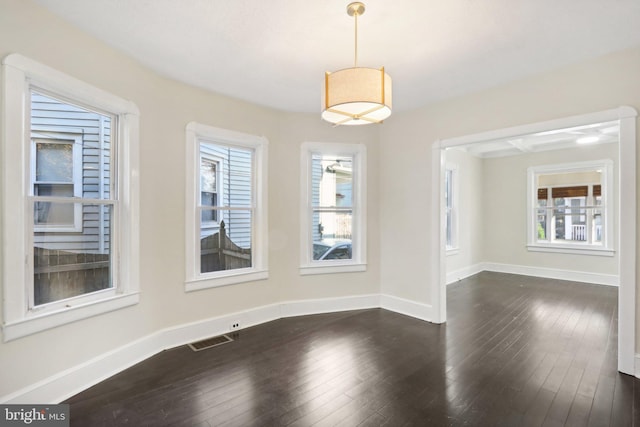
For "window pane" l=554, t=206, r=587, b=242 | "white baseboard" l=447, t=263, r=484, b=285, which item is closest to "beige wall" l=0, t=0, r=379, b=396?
"white baseboard" l=447, t=263, r=484, b=285

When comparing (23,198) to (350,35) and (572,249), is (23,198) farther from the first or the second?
(572,249)

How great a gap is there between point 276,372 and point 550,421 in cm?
201

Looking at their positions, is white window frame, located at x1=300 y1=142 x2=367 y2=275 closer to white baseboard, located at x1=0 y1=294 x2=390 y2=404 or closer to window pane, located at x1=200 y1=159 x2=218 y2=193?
white baseboard, located at x1=0 y1=294 x2=390 y2=404

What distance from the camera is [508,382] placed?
2541 mm

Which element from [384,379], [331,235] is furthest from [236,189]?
[384,379]

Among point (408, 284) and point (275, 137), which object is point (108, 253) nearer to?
point (275, 137)

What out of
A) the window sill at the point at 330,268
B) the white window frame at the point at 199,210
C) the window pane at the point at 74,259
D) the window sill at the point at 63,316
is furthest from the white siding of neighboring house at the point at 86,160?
Result: the window sill at the point at 330,268

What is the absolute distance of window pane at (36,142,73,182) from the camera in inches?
89.0

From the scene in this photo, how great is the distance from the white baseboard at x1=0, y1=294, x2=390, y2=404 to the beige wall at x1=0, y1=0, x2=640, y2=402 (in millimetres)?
69

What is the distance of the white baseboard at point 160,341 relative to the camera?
7.19 feet

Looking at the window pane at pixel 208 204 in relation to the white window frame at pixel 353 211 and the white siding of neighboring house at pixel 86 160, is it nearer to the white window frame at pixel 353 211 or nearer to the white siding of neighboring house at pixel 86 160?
the white siding of neighboring house at pixel 86 160

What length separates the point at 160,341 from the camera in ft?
10.2

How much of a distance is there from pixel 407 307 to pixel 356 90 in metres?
3.18

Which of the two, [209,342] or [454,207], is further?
[454,207]
